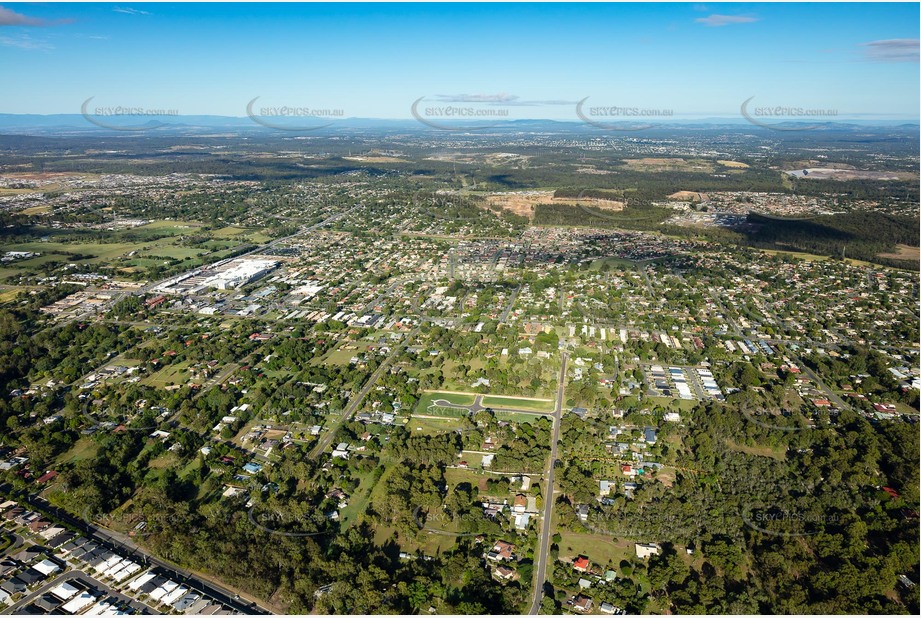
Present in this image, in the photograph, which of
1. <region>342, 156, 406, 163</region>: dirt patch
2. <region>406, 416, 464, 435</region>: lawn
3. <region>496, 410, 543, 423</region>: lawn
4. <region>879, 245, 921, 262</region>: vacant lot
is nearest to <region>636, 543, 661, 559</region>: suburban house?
<region>496, 410, 543, 423</region>: lawn

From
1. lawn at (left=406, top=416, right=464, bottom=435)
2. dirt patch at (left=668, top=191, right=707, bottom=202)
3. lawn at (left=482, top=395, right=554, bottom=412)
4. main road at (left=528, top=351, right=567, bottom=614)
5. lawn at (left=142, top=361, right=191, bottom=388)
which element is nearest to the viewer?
main road at (left=528, top=351, right=567, bottom=614)

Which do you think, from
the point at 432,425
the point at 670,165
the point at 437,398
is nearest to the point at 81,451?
the point at 432,425

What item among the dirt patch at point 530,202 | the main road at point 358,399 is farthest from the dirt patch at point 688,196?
the main road at point 358,399

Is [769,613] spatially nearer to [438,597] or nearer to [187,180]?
[438,597]

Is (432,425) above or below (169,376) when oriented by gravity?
below

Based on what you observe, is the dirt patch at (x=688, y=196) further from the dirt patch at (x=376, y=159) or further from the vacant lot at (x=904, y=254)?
the dirt patch at (x=376, y=159)

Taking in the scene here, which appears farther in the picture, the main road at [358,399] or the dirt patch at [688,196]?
the dirt patch at [688,196]

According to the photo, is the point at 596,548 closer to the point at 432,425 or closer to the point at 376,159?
the point at 432,425

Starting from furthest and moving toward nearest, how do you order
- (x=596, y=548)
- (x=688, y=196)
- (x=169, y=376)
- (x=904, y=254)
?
(x=688, y=196) → (x=904, y=254) → (x=169, y=376) → (x=596, y=548)

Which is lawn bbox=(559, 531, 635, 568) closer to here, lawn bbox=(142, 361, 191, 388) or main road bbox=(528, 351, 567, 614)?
main road bbox=(528, 351, 567, 614)
